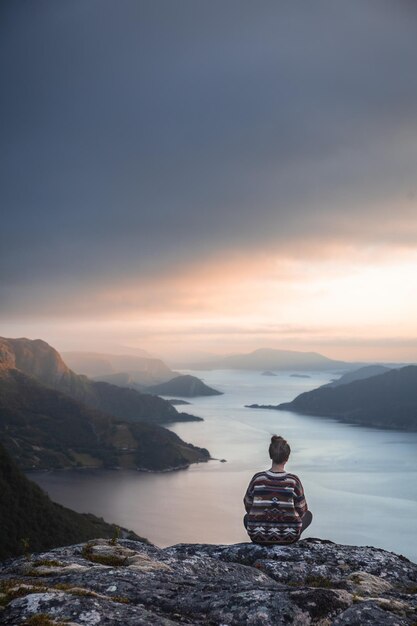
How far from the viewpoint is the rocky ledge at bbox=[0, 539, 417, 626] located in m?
6.41

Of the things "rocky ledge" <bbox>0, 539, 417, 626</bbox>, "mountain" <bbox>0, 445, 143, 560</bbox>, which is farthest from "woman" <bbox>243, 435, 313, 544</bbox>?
"mountain" <bbox>0, 445, 143, 560</bbox>

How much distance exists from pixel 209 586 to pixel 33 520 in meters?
127

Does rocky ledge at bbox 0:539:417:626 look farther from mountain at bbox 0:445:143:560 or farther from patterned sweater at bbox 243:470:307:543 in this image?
mountain at bbox 0:445:143:560

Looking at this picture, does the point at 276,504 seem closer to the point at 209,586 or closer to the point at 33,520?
the point at 209,586

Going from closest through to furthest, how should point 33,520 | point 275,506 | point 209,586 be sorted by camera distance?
point 209,586
point 275,506
point 33,520

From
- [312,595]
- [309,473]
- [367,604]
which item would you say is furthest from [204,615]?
[309,473]

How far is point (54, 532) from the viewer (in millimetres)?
118688

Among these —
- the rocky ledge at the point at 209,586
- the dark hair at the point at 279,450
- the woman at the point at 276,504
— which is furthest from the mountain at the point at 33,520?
the dark hair at the point at 279,450

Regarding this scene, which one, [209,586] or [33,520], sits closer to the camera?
[209,586]

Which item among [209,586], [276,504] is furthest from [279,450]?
[209,586]

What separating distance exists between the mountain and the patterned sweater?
10799 centimetres

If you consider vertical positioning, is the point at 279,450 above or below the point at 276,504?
above

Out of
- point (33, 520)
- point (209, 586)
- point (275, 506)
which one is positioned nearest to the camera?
point (209, 586)

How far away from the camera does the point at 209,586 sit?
7.62 meters
